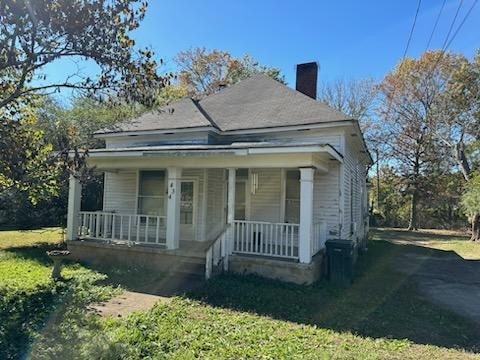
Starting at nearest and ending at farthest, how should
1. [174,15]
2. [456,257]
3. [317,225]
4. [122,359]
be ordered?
1. [122,359]
2. [174,15]
3. [317,225]
4. [456,257]

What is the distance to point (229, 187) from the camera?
9.15 meters

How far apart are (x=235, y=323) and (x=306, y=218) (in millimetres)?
3077

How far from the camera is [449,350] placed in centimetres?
524

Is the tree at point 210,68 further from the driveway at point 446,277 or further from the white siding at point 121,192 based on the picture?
the driveway at point 446,277

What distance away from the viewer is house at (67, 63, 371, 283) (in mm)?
8570

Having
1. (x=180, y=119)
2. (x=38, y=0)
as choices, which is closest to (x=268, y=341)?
(x=38, y=0)

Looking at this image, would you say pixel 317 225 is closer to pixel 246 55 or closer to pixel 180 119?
pixel 180 119

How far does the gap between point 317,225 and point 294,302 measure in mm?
2648

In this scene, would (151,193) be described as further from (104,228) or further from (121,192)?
(104,228)

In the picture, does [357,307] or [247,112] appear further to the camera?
[247,112]

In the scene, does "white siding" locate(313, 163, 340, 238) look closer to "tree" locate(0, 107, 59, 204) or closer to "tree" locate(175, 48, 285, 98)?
"tree" locate(0, 107, 59, 204)

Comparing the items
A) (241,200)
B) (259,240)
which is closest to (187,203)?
(241,200)

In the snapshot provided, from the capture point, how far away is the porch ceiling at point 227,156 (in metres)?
8.21

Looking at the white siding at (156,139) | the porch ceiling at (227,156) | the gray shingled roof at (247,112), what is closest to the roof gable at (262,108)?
the gray shingled roof at (247,112)
